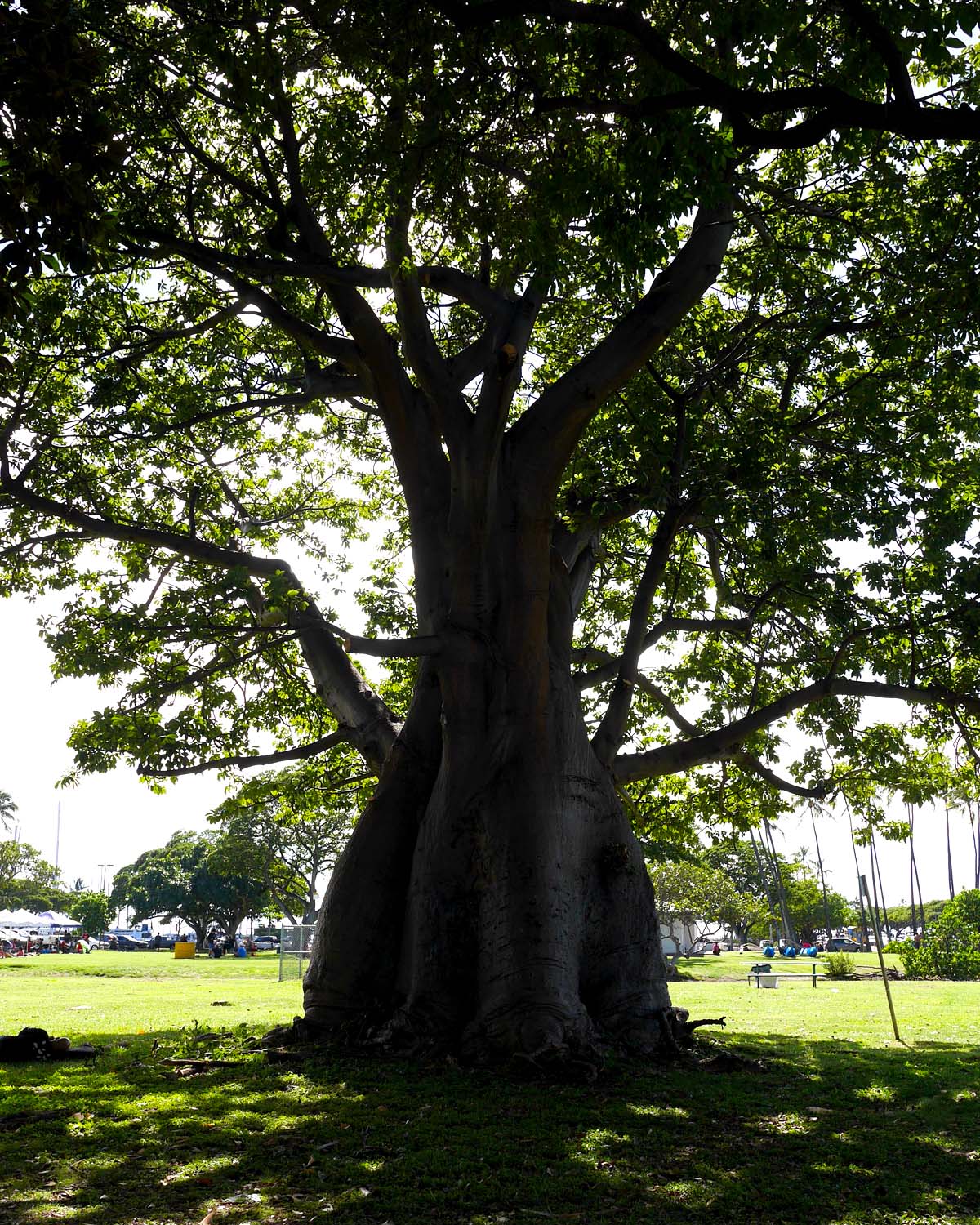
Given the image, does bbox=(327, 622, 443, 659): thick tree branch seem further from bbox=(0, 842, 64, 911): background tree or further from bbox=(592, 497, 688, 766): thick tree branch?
bbox=(0, 842, 64, 911): background tree

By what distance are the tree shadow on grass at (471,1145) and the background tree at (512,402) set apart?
1.13 meters

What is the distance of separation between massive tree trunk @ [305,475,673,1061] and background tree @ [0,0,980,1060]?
33 mm

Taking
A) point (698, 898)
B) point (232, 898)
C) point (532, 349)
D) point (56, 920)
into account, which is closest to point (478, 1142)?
point (532, 349)

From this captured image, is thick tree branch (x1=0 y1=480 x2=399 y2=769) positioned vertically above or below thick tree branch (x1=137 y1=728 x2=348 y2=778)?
above

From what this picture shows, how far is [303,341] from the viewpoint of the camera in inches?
396

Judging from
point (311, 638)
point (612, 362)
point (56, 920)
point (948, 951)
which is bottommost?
point (948, 951)

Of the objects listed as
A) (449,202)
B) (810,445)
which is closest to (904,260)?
(810,445)

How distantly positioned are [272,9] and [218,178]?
2929 mm

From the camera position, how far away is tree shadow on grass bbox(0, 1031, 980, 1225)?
171 inches

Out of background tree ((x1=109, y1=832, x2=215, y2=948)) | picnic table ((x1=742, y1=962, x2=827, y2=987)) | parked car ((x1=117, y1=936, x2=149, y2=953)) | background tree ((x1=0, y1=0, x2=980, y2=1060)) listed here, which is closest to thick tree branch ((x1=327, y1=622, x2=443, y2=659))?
background tree ((x1=0, y1=0, x2=980, y2=1060))

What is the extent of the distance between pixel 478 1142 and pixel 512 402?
6.58m

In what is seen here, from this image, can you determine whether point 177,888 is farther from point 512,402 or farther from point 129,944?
point 512,402

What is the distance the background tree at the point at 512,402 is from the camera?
6336 millimetres

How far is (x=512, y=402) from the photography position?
9773mm
